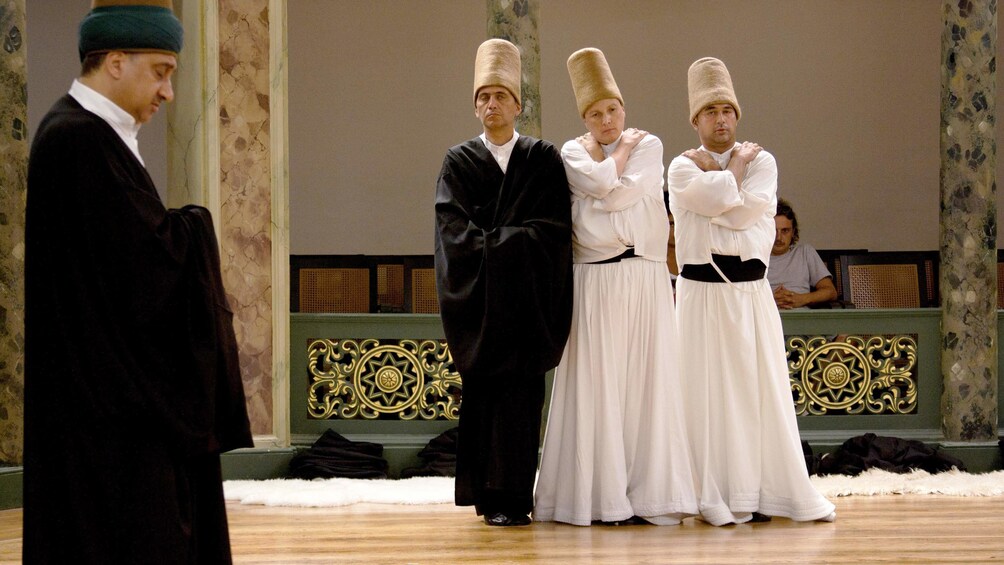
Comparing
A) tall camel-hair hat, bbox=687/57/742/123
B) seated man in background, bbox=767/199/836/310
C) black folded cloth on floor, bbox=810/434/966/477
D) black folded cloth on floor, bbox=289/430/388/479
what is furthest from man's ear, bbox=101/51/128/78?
seated man in background, bbox=767/199/836/310

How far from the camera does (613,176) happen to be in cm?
477

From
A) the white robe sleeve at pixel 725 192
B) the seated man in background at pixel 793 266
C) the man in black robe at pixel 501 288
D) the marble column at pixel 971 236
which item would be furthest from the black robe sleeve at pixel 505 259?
the marble column at pixel 971 236

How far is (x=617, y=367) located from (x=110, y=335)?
259 centimetres

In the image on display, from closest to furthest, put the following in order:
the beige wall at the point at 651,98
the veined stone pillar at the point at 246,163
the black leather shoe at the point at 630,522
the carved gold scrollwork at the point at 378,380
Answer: the black leather shoe at the point at 630,522, the veined stone pillar at the point at 246,163, the carved gold scrollwork at the point at 378,380, the beige wall at the point at 651,98

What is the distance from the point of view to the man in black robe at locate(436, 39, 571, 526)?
4672 mm

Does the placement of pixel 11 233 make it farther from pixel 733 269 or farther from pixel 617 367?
pixel 733 269

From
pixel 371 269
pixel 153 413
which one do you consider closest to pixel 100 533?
pixel 153 413

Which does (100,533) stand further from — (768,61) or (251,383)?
(768,61)

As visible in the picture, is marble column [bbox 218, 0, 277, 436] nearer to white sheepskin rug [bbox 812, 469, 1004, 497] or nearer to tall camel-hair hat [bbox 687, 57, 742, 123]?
tall camel-hair hat [bbox 687, 57, 742, 123]

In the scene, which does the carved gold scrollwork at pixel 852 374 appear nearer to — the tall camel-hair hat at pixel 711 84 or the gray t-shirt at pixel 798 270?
the gray t-shirt at pixel 798 270

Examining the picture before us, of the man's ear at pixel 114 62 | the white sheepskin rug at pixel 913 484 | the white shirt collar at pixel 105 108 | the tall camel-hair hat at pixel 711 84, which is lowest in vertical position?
the white sheepskin rug at pixel 913 484

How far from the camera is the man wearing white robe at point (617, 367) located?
15.3ft

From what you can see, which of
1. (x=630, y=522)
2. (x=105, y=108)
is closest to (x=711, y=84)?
(x=630, y=522)

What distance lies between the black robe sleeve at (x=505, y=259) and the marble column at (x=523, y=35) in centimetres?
200
